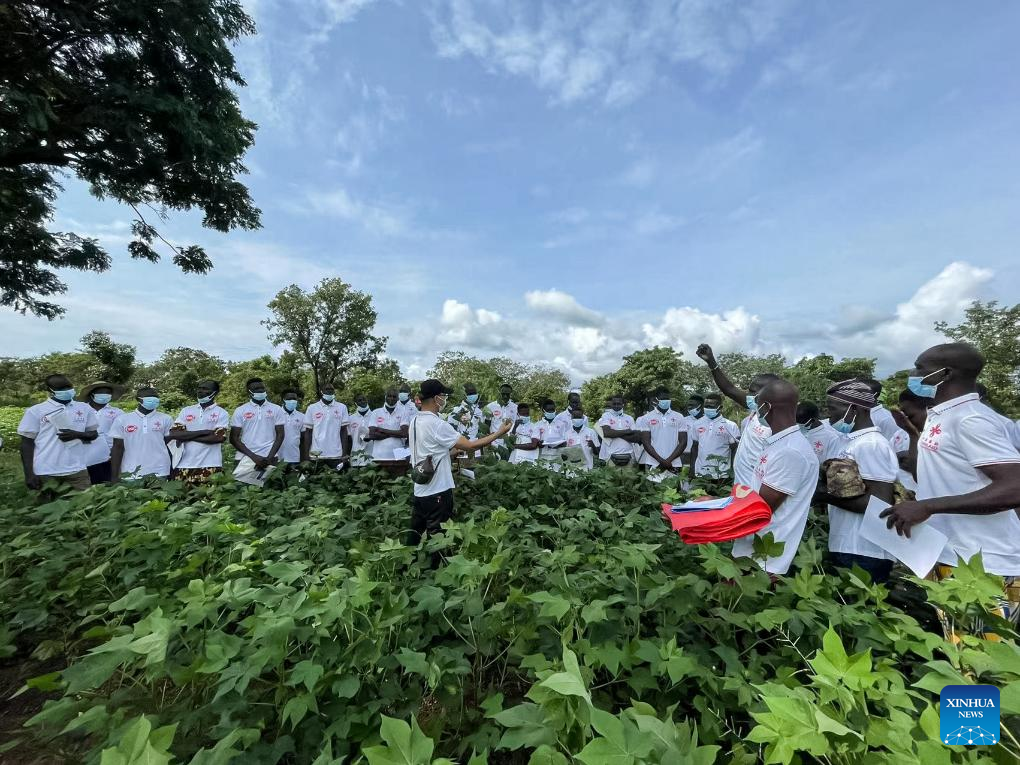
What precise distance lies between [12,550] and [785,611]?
14.7ft

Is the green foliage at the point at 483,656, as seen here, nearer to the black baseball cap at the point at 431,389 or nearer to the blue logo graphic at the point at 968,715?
the blue logo graphic at the point at 968,715

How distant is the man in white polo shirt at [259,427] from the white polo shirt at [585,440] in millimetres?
4945

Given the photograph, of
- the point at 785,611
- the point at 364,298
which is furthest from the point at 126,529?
the point at 364,298

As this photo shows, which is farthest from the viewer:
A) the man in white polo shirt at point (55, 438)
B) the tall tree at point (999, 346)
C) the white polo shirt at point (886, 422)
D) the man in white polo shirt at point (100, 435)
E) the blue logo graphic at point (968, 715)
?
the tall tree at point (999, 346)

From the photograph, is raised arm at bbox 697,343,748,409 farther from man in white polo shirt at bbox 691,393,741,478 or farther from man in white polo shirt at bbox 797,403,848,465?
man in white polo shirt at bbox 691,393,741,478

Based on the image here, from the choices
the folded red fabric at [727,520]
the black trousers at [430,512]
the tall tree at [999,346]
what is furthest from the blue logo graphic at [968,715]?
the tall tree at [999,346]

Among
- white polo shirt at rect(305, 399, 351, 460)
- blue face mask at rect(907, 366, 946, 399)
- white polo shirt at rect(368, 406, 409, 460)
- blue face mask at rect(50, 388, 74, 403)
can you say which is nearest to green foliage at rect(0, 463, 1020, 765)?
blue face mask at rect(907, 366, 946, 399)

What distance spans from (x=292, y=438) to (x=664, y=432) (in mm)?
6520

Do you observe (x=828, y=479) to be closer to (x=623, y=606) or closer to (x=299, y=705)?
(x=623, y=606)

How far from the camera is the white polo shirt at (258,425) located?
275 inches

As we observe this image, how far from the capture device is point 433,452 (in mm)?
4457

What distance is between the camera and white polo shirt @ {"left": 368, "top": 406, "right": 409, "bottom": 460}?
25.9 ft

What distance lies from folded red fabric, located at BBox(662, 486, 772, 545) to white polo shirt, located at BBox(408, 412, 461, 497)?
2.43m

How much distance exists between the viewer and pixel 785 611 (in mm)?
1726
